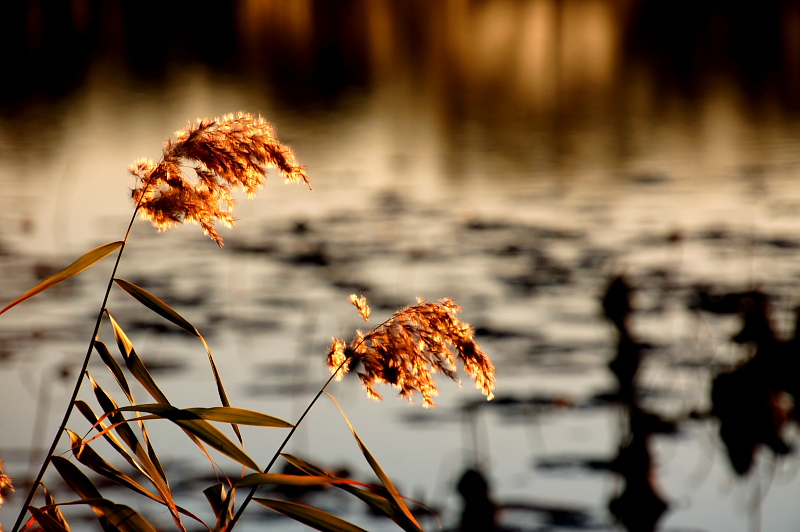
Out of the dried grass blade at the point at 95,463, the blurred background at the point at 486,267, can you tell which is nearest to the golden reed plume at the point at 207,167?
the dried grass blade at the point at 95,463

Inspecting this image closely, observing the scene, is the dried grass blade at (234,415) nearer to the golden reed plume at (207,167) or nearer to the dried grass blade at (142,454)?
the dried grass blade at (142,454)

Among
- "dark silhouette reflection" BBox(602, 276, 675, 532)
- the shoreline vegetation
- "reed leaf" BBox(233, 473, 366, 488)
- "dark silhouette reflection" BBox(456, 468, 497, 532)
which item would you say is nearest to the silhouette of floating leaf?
the shoreline vegetation

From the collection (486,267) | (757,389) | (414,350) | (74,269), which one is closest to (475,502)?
(757,389)

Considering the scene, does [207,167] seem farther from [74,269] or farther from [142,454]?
[142,454]

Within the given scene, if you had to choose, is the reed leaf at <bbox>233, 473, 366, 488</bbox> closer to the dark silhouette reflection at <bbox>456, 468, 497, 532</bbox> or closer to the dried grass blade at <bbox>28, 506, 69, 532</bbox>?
the dried grass blade at <bbox>28, 506, 69, 532</bbox>

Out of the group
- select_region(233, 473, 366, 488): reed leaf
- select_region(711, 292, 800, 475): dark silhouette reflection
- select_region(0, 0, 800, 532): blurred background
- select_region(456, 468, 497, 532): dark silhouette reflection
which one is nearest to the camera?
select_region(233, 473, 366, 488): reed leaf

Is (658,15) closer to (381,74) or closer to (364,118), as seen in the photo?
(381,74)

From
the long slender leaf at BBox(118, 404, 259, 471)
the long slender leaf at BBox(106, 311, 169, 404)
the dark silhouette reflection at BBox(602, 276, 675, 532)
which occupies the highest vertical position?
the long slender leaf at BBox(106, 311, 169, 404)

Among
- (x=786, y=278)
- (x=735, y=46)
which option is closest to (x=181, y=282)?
(x=786, y=278)
